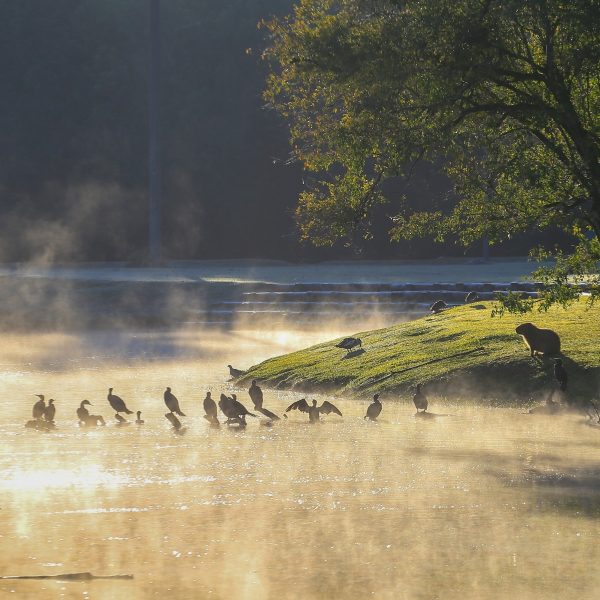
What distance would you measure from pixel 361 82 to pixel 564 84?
2.96 meters

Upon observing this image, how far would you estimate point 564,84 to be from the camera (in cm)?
2000

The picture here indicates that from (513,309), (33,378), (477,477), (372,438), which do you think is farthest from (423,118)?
(33,378)

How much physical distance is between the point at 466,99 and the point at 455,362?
6825 mm

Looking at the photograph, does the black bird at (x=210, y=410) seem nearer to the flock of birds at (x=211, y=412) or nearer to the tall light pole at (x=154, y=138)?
the flock of birds at (x=211, y=412)

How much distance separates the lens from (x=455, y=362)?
2531cm

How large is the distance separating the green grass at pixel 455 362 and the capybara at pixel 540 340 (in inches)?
8.2

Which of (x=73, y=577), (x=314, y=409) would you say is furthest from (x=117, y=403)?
(x=73, y=577)

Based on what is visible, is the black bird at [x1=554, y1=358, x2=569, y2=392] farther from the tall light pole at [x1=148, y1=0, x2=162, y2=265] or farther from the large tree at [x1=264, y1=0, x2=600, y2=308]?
the tall light pole at [x1=148, y1=0, x2=162, y2=265]

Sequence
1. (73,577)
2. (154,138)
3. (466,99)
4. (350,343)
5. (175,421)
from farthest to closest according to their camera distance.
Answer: (154,138), (350,343), (175,421), (466,99), (73,577)

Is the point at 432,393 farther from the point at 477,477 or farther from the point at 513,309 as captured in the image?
the point at 477,477

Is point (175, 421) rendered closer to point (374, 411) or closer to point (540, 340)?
point (374, 411)

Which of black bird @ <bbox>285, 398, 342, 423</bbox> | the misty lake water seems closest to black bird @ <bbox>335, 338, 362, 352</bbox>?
the misty lake water

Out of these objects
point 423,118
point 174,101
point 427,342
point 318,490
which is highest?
point 174,101

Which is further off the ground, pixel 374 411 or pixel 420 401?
pixel 420 401
